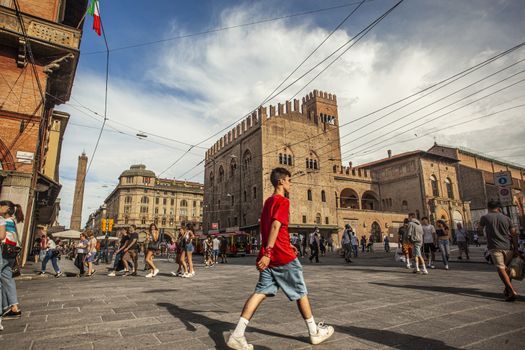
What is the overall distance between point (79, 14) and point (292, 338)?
2058 centimetres

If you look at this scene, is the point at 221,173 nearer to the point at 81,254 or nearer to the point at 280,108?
the point at 280,108

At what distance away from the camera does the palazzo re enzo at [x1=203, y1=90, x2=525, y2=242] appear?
36219 millimetres

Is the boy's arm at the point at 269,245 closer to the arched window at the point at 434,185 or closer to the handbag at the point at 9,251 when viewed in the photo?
the handbag at the point at 9,251

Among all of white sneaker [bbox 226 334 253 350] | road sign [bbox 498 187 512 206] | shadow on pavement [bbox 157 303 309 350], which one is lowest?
shadow on pavement [bbox 157 303 309 350]

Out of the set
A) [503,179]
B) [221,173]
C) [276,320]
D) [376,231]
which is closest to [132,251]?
[276,320]

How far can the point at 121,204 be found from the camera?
67.8m

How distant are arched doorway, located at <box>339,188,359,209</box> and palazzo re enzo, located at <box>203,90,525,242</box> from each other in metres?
0.15

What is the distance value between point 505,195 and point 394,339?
8523 mm

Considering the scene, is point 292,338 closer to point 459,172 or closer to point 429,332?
point 429,332

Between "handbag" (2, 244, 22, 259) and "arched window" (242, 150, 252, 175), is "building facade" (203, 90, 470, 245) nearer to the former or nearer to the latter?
"arched window" (242, 150, 252, 175)

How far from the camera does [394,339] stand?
10.0ft

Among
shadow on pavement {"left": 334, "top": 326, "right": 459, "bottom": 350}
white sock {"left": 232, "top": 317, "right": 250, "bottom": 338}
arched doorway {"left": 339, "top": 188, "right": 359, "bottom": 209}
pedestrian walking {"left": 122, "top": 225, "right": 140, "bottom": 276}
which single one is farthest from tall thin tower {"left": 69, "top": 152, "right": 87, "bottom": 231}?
shadow on pavement {"left": 334, "top": 326, "right": 459, "bottom": 350}

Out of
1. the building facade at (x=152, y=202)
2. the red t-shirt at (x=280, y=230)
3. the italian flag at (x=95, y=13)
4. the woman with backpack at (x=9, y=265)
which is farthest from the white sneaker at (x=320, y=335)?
the building facade at (x=152, y=202)

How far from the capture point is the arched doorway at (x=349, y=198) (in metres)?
45.0
